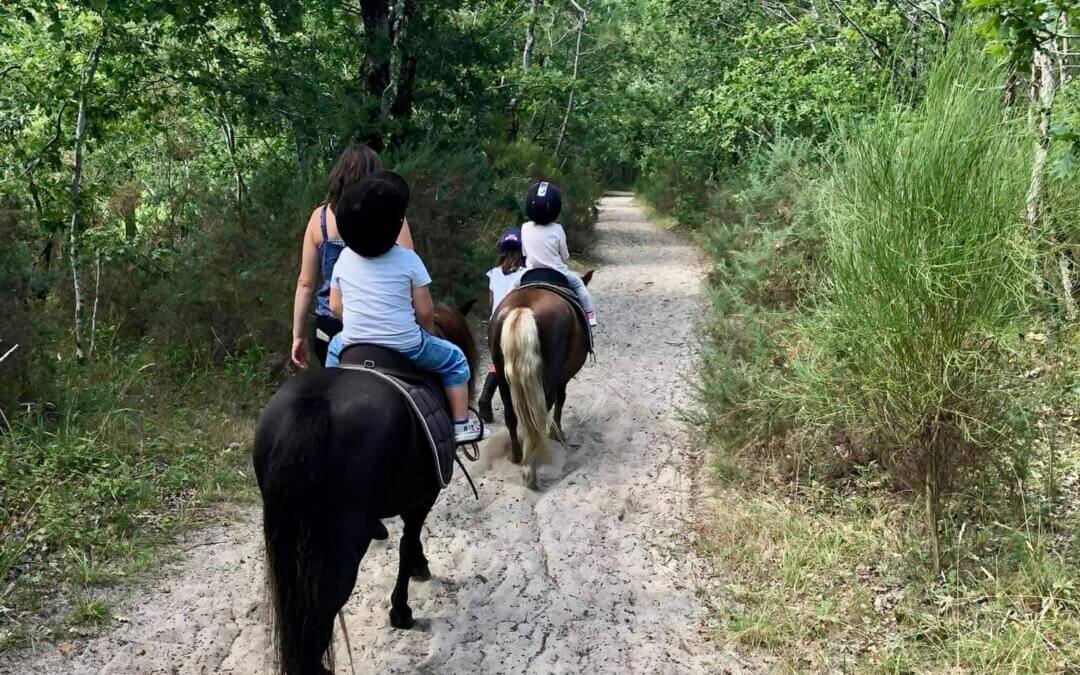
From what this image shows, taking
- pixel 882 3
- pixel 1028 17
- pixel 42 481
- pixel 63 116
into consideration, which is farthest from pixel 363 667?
pixel 882 3

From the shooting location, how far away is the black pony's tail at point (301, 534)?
10.9ft

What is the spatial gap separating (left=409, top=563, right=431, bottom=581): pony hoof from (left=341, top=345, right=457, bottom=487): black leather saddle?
1035mm

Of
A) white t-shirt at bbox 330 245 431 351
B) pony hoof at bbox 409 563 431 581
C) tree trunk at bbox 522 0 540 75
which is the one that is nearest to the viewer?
white t-shirt at bbox 330 245 431 351

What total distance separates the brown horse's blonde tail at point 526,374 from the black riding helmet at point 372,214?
7.52ft

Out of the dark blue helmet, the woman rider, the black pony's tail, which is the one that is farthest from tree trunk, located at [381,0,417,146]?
the black pony's tail

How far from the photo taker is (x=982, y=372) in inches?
172

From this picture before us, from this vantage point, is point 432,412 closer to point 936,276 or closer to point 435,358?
point 435,358

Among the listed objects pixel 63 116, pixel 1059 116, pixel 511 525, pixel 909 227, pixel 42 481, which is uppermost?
pixel 63 116

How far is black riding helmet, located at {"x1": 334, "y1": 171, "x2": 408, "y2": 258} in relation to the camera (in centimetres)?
386

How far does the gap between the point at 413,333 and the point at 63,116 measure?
5.51 metres

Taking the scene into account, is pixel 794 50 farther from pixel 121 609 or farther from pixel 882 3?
pixel 121 609

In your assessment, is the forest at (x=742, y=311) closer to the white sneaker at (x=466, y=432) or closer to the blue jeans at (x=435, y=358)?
the white sneaker at (x=466, y=432)

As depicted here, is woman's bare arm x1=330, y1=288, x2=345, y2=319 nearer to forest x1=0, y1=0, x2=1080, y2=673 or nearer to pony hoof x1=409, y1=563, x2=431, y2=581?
A: pony hoof x1=409, y1=563, x2=431, y2=581

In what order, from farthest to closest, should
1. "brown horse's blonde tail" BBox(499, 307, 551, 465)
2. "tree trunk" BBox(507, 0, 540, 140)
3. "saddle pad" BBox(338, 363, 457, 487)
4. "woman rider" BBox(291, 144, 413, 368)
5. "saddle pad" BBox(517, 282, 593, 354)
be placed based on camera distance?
"tree trunk" BBox(507, 0, 540, 140) → "saddle pad" BBox(517, 282, 593, 354) → "brown horse's blonde tail" BBox(499, 307, 551, 465) → "woman rider" BBox(291, 144, 413, 368) → "saddle pad" BBox(338, 363, 457, 487)
